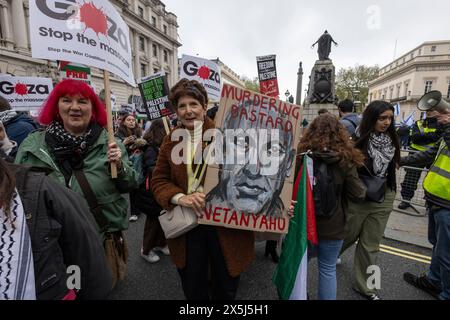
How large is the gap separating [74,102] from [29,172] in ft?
2.87

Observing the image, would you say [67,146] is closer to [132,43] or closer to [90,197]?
[90,197]

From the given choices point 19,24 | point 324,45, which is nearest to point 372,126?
point 324,45

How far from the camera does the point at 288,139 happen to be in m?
1.47

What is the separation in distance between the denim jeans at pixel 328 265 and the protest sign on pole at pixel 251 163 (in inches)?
29.6

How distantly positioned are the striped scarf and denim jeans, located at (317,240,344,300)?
1.93 meters

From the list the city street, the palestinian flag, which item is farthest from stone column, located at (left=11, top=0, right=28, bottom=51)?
the palestinian flag

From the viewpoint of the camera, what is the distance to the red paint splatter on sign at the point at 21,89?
5.08 metres

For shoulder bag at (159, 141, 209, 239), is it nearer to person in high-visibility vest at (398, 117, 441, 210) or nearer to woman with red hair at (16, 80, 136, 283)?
woman with red hair at (16, 80, 136, 283)

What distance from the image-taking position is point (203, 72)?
13.1 feet

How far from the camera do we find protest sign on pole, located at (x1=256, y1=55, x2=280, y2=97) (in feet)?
18.1

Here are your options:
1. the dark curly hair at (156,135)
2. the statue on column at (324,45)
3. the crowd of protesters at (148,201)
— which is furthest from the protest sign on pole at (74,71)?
the statue on column at (324,45)

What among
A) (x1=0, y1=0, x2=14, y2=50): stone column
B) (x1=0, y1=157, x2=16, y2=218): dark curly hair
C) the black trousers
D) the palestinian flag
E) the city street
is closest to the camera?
(x1=0, y1=157, x2=16, y2=218): dark curly hair
